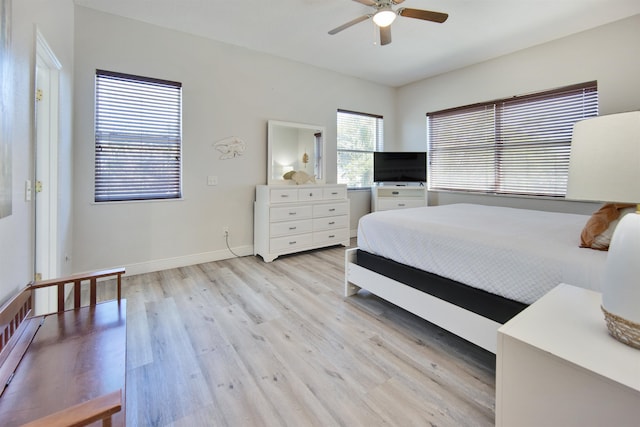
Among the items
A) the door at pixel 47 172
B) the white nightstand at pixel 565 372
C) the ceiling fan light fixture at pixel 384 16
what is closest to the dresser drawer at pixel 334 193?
the ceiling fan light fixture at pixel 384 16

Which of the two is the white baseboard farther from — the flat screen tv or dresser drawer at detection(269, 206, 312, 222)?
the flat screen tv

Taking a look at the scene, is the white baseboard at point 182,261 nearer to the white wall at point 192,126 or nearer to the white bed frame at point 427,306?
the white wall at point 192,126

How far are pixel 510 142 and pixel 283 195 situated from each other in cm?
321

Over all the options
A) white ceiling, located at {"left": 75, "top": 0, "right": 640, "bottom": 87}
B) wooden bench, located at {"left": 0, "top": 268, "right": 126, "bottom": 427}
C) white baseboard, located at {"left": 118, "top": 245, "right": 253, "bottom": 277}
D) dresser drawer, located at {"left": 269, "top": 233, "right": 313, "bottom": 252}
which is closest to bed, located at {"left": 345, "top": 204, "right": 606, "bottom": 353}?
dresser drawer, located at {"left": 269, "top": 233, "right": 313, "bottom": 252}

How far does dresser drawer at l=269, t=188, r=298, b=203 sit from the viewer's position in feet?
12.3

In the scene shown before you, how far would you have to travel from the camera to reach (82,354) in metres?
1.16

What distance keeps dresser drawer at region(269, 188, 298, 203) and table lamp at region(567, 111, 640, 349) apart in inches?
124

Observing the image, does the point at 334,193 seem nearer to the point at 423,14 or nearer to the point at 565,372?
the point at 423,14

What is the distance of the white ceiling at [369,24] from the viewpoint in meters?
2.87

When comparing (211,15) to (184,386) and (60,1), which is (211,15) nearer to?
(60,1)

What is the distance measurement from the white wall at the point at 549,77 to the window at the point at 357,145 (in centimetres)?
77

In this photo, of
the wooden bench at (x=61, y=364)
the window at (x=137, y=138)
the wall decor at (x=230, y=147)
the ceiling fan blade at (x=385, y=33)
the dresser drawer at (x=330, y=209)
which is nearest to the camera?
the wooden bench at (x=61, y=364)

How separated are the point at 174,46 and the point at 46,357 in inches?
134

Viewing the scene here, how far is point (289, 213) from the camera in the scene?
3883 millimetres
